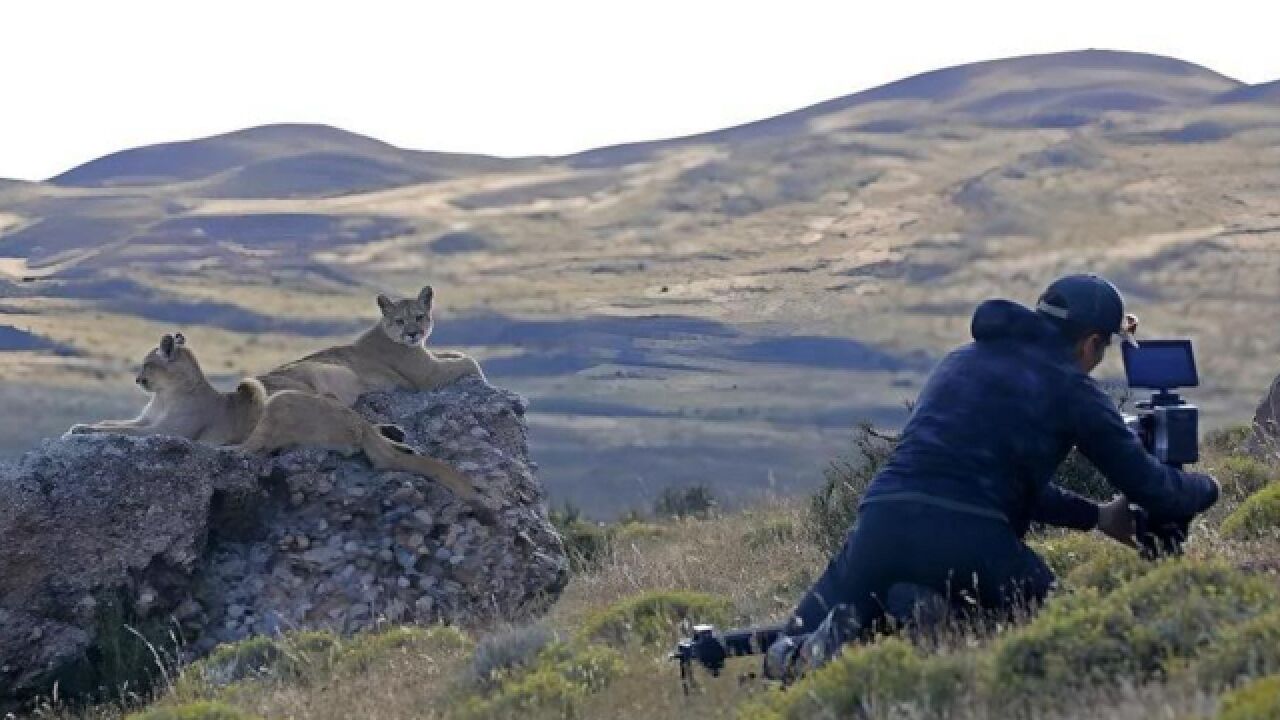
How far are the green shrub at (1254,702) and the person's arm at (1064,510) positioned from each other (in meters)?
2.54

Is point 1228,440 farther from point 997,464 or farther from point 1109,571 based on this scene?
point 997,464

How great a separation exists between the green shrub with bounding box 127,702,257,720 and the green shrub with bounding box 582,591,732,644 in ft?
6.72

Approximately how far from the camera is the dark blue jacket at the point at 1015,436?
344 inches

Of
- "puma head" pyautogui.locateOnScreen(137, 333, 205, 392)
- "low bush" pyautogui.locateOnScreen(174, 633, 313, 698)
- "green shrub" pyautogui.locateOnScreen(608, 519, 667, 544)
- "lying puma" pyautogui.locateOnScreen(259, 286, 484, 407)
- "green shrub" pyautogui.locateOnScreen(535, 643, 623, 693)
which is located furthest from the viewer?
"green shrub" pyautogui.locateOnScreen(608, 519, 667, 544)

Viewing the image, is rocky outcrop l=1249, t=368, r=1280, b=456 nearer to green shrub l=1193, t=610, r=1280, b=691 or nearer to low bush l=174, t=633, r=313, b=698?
low bush l=174, t=633, r=313, b=698

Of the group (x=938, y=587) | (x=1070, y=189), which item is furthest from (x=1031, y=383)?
(x=1070, y=189)

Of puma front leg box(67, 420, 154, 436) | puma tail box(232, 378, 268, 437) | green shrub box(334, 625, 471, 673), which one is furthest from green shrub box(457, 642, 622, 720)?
puma front leg box(67, 420, 154, 436)

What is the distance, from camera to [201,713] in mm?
9688

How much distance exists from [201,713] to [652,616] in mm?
2637

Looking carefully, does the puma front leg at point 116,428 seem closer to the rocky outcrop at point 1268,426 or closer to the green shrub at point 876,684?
the rocky outcrop at point 1268,426

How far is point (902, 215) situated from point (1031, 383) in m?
65.9

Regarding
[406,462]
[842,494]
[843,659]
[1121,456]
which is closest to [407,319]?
[406,462]

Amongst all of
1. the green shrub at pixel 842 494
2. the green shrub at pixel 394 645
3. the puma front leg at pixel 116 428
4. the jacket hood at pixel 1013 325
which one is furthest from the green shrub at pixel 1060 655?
the puma front leg at pixel 116 428

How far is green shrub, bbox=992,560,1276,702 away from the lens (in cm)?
755
